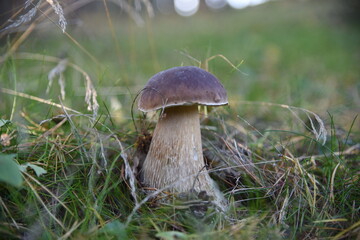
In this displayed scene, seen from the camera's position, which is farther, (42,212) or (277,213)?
(277,213)

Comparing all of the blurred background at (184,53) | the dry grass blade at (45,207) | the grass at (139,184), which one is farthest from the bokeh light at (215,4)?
the dry grass blade at (45,207)

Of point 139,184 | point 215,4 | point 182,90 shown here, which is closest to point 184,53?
point 182,90

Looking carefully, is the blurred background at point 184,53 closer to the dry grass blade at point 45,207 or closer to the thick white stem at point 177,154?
the thick white stem at point 177,154

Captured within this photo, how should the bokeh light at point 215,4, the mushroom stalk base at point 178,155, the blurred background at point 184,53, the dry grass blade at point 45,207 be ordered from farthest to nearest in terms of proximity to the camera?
the bokeh light at point 215,4 → the blurred background at point 184,53 → the mushroom stalk base at point 178,155 → the dry grass blade at point 45,207

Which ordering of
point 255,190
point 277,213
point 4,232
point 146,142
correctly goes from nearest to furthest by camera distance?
point 4,232
point 277,213
point 255,190
point 146,142

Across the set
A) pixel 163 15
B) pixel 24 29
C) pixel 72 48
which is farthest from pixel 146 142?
pixel 163 15

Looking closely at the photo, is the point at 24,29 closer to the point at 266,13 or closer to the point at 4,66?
the point at 4,66
